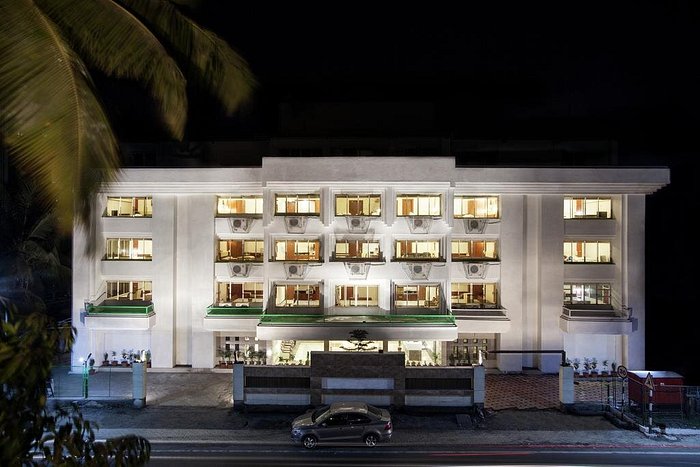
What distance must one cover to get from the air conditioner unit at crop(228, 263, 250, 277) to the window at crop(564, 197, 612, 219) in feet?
67.8

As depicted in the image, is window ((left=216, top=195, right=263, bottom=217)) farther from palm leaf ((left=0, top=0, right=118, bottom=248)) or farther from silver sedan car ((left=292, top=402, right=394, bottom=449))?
palm leaf ((left=0, top=0, right=118, bottom=248))

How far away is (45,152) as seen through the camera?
21.7 feet

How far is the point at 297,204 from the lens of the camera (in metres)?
30.1

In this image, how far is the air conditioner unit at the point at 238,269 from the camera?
30.8 metres

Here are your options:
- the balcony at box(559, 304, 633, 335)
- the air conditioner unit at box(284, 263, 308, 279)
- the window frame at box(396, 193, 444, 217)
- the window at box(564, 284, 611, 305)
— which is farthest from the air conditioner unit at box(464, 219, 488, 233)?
the air conditioner unit at box(284, 263, 308, 279)

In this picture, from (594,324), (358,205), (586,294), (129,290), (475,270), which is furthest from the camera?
(129,290)

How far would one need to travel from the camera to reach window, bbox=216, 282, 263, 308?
103 ft

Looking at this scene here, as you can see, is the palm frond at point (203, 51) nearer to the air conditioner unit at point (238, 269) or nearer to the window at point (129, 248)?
the air conditioner unit at point (238, 269)

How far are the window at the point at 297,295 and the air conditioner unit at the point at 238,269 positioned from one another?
2.46 m

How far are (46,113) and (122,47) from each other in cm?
202

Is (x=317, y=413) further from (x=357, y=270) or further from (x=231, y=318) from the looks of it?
(x=231, y=318)

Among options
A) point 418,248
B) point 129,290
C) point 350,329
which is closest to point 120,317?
point 129,290

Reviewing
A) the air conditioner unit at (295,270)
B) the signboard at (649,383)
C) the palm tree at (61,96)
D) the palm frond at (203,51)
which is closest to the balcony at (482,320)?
the signboard at (649,383)

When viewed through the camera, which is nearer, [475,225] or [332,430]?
[332,430]
